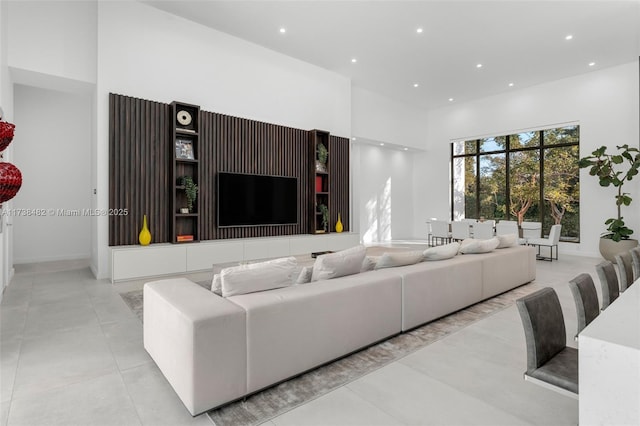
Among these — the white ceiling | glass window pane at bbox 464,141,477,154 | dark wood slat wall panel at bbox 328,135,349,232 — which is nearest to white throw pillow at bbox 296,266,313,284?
the white ceiling

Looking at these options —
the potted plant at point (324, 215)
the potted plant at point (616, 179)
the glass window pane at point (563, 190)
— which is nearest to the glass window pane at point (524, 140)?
the glass window pane at point (563, 190)

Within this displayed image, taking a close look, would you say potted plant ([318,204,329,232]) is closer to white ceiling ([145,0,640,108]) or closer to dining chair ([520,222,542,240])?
white ceiling ([145,0,640,108])

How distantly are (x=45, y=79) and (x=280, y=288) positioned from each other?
16.7ft

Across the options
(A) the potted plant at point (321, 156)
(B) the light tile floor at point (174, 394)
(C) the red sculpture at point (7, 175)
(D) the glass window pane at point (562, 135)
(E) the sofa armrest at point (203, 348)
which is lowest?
(B) the light tile floor at point (174, 394)

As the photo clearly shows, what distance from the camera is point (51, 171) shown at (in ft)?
22.6

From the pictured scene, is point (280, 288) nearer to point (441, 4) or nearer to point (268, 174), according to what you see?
point (268, 174)

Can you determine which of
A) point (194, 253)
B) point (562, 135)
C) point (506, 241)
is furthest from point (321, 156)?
point (562, 135)

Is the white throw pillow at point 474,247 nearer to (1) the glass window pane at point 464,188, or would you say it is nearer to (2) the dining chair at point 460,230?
(2) the dining chair at point 460,230

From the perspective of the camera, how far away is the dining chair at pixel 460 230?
808 centimetres

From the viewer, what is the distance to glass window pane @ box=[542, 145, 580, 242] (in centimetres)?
810

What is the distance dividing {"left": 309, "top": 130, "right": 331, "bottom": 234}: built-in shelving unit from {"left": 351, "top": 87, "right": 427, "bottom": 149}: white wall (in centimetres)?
173

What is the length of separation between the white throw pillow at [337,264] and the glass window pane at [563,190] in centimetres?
772

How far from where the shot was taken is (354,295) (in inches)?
99.3

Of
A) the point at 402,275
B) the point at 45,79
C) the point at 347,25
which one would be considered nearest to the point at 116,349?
the point at 402,275
